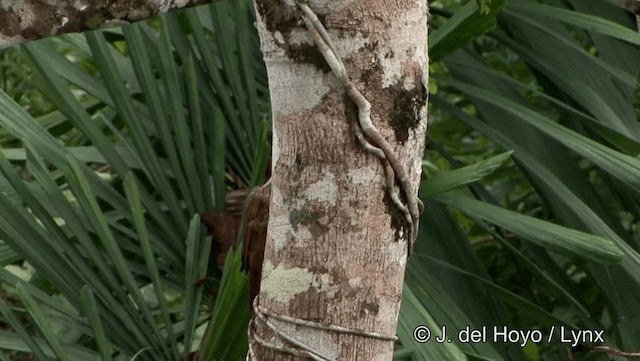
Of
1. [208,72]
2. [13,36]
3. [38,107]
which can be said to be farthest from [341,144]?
[38,107]

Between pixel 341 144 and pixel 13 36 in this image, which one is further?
pixel 341 144

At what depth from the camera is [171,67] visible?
163cm

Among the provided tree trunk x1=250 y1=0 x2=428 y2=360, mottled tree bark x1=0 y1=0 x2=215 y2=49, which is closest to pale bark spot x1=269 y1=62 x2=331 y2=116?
tree trunk x1=250 y1=0 x2=428 y2=360

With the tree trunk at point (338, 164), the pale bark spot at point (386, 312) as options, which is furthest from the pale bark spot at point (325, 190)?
the pale bark spot at point (386, 312)

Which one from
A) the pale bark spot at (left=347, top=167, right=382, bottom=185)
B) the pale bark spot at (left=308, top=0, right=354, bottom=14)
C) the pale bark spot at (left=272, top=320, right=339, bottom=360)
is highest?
the pale bark spot at (left=308, top=0, right=354, bottom=14)

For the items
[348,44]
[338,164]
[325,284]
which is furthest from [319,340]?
[348,44]

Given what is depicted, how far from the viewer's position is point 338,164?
0.94 metres

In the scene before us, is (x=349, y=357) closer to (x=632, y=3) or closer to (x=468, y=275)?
(x=632, y=3)

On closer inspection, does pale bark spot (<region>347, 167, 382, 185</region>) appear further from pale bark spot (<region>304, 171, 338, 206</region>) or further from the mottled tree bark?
the mottled tree bark

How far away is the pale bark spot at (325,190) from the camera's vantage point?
937 mm

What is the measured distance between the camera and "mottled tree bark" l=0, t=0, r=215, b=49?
32.5 inches

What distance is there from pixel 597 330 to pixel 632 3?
0.88m

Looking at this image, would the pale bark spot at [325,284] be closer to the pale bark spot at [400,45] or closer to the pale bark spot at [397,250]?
the pale bark spot at [397,250]

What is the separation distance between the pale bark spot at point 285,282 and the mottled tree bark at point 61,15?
0.25 m
